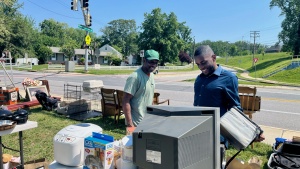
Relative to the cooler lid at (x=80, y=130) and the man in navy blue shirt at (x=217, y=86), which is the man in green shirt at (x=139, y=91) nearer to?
the man in navy blue shirt at (x=217, y=86)

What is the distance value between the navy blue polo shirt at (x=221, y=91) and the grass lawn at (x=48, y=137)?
1.25m

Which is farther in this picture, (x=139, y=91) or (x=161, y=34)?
(x=161, y=34)

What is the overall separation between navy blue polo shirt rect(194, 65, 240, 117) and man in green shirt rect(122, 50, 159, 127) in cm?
85

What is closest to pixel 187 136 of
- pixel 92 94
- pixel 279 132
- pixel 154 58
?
pixel 154 58

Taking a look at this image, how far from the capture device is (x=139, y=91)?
3232 mm

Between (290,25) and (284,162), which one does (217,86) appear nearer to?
(284,162)

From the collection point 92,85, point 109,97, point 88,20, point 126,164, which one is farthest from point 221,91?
point 88,20

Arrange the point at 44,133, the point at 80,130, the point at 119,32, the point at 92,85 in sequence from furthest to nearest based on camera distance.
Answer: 1. the point at 119,32
2. the point at 92,85
3. the point at 44,133
4. the point at 80,130

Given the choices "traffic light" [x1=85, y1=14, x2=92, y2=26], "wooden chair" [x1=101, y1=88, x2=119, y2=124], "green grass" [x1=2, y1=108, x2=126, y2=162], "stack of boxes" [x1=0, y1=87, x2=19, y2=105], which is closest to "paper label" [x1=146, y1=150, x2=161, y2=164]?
"green grass" [x1=2, y1=108, x2=126, y2=162]

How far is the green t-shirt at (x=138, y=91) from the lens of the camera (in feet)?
10.4

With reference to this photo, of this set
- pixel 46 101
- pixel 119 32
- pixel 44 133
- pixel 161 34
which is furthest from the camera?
pixel 119 32

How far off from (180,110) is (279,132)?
5.69m

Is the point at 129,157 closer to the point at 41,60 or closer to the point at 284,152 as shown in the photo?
the point at 284,152

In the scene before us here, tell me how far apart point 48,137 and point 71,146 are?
13.0 feet
